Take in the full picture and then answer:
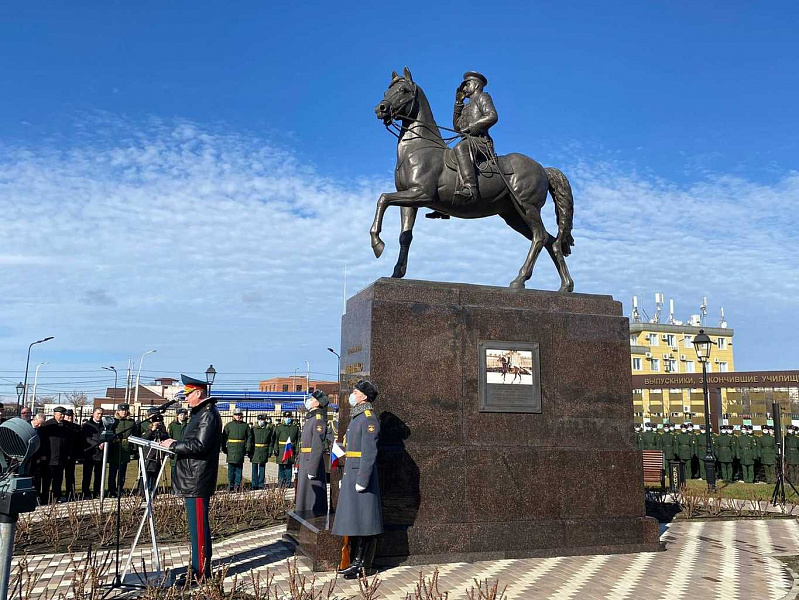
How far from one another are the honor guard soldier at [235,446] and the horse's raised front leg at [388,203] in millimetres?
8529

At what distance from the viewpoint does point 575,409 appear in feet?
29.1

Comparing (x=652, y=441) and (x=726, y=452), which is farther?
(x=652, y=441)

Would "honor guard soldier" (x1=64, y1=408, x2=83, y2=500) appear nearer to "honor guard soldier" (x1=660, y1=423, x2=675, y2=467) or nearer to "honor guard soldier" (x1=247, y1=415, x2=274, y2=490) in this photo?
"honor guard soldier" (x1=247, y1=415, x2=274, y2=490)

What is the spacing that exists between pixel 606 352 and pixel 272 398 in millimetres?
56962

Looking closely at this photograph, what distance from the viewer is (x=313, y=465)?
10047 millimetres

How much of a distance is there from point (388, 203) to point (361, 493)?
3.86 meters

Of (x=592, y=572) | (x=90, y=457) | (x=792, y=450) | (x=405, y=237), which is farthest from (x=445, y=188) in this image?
(x=792, y=450)

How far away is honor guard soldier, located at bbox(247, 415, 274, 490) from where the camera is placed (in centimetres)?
1645

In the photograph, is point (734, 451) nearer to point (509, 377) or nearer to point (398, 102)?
point (509, 377)

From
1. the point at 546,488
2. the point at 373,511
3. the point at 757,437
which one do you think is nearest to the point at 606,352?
the point at 546,488

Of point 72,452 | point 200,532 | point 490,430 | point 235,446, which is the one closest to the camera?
point 200,532

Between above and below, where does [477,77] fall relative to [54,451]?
above

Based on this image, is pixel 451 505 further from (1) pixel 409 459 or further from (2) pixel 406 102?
(2) pixel 406 102

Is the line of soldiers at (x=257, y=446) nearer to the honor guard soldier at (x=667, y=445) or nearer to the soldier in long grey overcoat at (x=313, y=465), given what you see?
the soldier in long grey overcoat at (x=313, y=465)
